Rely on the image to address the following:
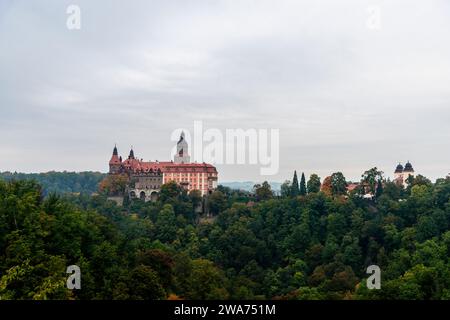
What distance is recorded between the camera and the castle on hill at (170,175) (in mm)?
86688

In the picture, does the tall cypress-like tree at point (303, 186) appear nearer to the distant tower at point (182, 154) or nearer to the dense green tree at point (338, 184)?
the dense green tree at point (338, 184)

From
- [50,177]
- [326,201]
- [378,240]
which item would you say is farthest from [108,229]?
[50,177]

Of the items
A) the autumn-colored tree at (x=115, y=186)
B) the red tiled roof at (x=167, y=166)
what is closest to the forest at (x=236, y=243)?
the autumn-colored tree at (x=115, y=186)

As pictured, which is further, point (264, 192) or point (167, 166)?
point (167, 166)

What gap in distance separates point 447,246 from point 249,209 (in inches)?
1068

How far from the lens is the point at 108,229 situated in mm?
34875

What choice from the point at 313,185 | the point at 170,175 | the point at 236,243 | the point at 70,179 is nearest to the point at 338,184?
the point at 313,185

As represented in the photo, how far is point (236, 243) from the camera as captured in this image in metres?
60.8

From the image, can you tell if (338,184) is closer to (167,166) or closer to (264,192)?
(264,192)

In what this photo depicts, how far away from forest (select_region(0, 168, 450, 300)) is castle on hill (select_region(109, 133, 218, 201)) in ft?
13.6

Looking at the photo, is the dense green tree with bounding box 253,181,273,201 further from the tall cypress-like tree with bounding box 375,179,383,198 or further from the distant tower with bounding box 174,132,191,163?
the tall cypress-like tree with bounding box 375,179,383,198

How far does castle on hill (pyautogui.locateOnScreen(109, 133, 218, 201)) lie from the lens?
86.7 m

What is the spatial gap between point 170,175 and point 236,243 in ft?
96.1

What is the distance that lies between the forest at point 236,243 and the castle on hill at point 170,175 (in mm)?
4133
